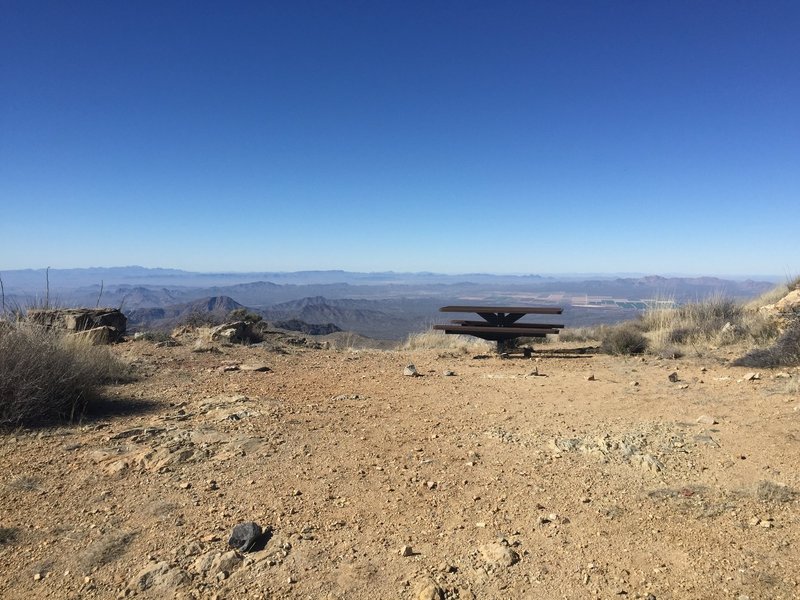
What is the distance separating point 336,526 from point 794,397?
505cm

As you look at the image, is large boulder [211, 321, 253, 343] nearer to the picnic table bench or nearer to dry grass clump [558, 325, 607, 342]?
the picnic table bench

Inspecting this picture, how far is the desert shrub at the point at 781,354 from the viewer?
6.73 meters

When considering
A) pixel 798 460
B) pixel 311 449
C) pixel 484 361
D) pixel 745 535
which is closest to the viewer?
pixel 745 535

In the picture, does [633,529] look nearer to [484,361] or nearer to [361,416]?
[361,416]

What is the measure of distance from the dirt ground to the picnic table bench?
3.36m

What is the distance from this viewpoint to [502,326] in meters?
10.2

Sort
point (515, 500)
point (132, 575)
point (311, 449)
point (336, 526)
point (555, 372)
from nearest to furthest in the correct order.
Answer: point (132, 575) → point (336, 526) → point (515, 500) → point (311, 449) → point (555, 372)

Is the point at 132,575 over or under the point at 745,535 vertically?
under

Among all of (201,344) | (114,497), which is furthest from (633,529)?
(201,344)

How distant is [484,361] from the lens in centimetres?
900

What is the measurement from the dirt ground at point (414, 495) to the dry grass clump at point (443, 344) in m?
4.48

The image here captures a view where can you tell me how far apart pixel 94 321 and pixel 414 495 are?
8869 mm

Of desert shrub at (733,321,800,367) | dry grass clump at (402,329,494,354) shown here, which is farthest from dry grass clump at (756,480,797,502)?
dry grass clump at (402,329,494,354)

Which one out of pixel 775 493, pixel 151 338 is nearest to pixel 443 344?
pixel 151 338
